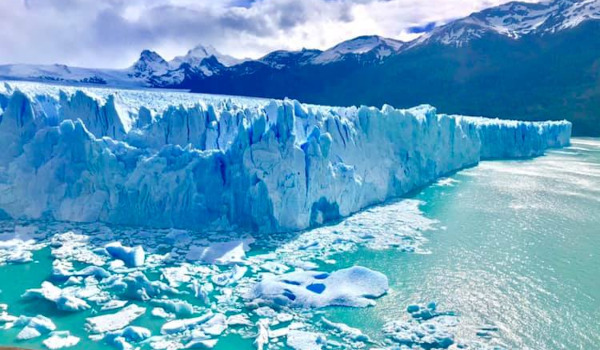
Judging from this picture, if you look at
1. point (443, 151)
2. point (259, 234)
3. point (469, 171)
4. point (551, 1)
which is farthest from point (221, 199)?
point (551, 1)

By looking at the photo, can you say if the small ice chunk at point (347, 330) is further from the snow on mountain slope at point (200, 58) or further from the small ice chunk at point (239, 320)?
the snow on mountain slope at point (200, 58)

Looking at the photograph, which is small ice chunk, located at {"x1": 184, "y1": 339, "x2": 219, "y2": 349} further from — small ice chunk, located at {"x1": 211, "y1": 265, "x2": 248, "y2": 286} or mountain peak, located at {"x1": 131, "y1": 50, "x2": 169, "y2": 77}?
mountain peak, located at {"x1": 131, "y1": 50, "x2": 169, "y2": 77}

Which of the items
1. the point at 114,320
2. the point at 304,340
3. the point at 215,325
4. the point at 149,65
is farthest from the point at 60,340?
the point at 149,65

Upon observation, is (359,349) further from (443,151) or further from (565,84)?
(565,84)

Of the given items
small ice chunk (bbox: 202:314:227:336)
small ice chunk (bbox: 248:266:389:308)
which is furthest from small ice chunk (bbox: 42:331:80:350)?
small ice chunk (bbox: 248:266:389:308)

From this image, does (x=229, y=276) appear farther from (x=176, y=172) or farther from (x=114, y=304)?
(x=176, y=172)
